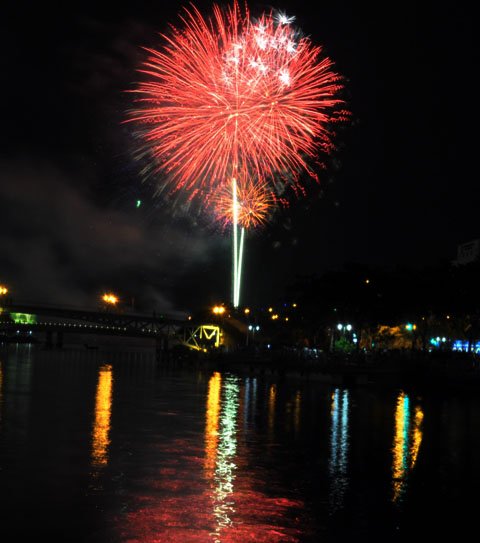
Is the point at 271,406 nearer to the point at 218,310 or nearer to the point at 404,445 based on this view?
the point at 404,445

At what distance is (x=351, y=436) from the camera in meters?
39.0

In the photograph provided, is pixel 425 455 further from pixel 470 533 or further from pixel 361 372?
pixel 361 372

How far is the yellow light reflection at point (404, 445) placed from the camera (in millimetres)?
27227

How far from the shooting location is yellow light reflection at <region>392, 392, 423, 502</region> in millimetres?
27227

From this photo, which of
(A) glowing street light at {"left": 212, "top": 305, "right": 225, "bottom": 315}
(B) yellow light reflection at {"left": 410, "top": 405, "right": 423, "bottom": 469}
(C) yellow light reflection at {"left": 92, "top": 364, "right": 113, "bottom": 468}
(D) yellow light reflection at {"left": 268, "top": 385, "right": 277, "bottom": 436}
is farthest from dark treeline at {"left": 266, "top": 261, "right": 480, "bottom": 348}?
(C) yellow light reflection at {"left": 92, "top": 364, "right": 113, "bottom": 468}

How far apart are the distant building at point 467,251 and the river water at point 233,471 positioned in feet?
253

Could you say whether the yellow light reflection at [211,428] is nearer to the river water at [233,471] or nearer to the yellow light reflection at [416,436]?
the river water at [233,471]

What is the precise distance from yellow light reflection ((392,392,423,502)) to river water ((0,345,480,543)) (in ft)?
0.26

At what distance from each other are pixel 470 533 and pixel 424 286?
2754 inches

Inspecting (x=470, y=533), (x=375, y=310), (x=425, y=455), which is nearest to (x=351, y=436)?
(x=425, y=455)

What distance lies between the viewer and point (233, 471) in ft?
91.1

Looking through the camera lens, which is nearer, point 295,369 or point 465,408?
point 465,408

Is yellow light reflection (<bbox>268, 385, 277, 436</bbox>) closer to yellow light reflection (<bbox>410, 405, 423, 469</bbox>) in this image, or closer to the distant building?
yellow light reflection (<bbox>410, 405, 423, 469</bbox>)

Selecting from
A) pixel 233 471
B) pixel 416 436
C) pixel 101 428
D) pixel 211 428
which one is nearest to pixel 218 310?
→ pixel 211 428
